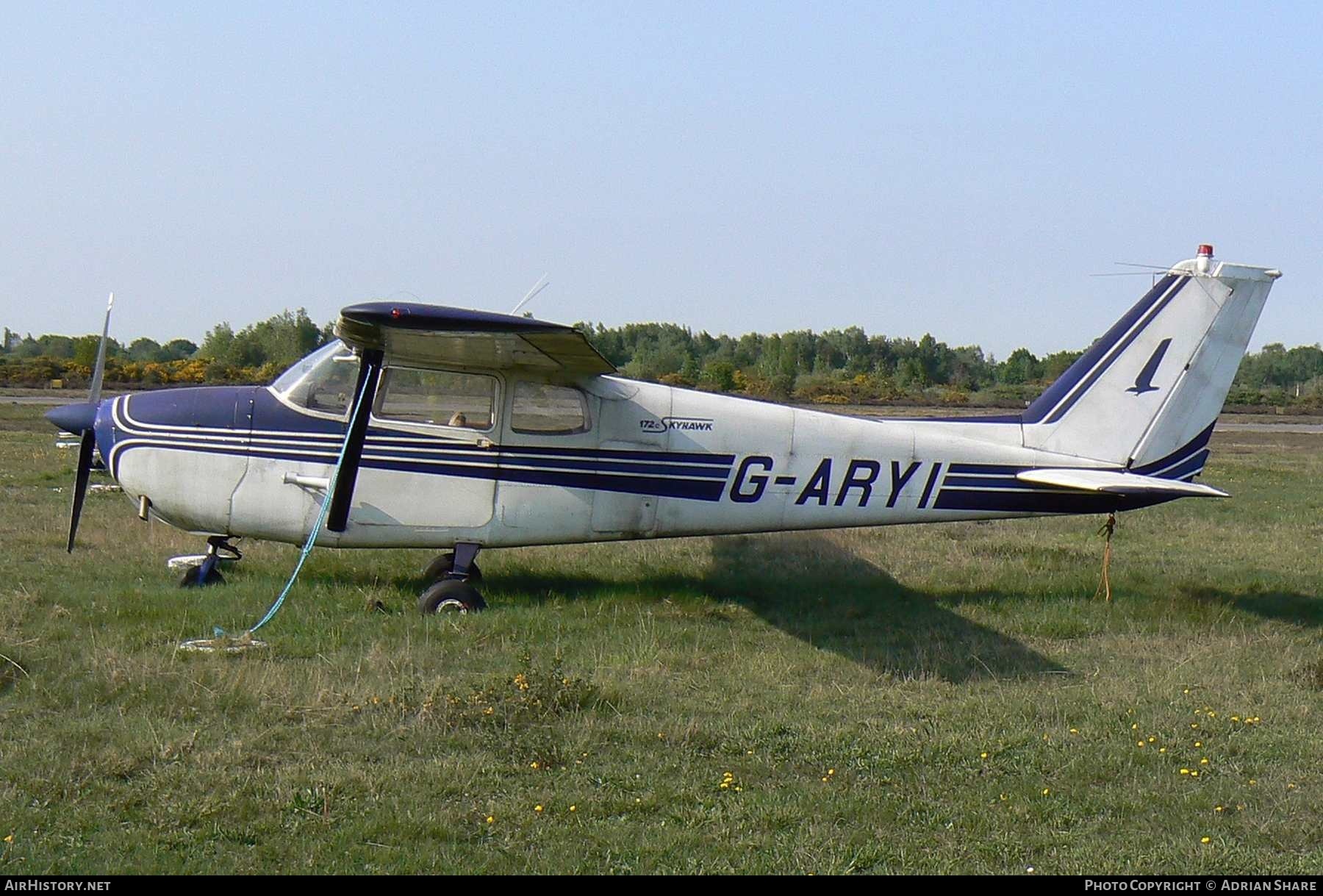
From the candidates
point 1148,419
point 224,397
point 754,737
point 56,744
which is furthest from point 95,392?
point 1148,419

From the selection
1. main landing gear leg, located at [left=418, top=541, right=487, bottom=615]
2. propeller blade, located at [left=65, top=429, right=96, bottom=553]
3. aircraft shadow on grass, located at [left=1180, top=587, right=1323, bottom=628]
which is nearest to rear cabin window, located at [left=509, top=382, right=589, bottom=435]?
main landing gear leg, located at [left=418, top=541, right=487, bottom=615]

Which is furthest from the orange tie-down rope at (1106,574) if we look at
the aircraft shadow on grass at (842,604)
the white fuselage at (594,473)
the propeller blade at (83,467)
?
the propeller blade at (83,467)

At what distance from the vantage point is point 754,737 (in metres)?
5.66

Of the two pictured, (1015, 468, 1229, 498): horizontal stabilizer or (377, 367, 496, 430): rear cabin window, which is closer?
(1015, 468, 1229, 498): horizontal stabilizer

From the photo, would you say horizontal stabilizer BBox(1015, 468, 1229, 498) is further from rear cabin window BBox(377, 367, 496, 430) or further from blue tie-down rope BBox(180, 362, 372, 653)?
blue tie-down rope BBox(180, 362, 372, 653)

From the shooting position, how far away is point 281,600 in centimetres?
765

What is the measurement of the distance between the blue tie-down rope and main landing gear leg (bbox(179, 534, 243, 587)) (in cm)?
61

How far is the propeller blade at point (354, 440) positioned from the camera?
8.16 meters

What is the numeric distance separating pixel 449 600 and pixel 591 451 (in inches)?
64.4

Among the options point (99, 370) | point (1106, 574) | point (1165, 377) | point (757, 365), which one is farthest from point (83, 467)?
point (757, 365)

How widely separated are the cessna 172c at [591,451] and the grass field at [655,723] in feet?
2.19

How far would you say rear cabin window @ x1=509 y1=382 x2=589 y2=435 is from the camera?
29.2 ft

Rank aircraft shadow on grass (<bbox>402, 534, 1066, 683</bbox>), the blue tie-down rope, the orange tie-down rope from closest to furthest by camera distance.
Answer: the blue tie-down rope
aircraft shadow on grass (<bbox>402, 534, 1066, 683</bbox>)
the orange tie-down rope
